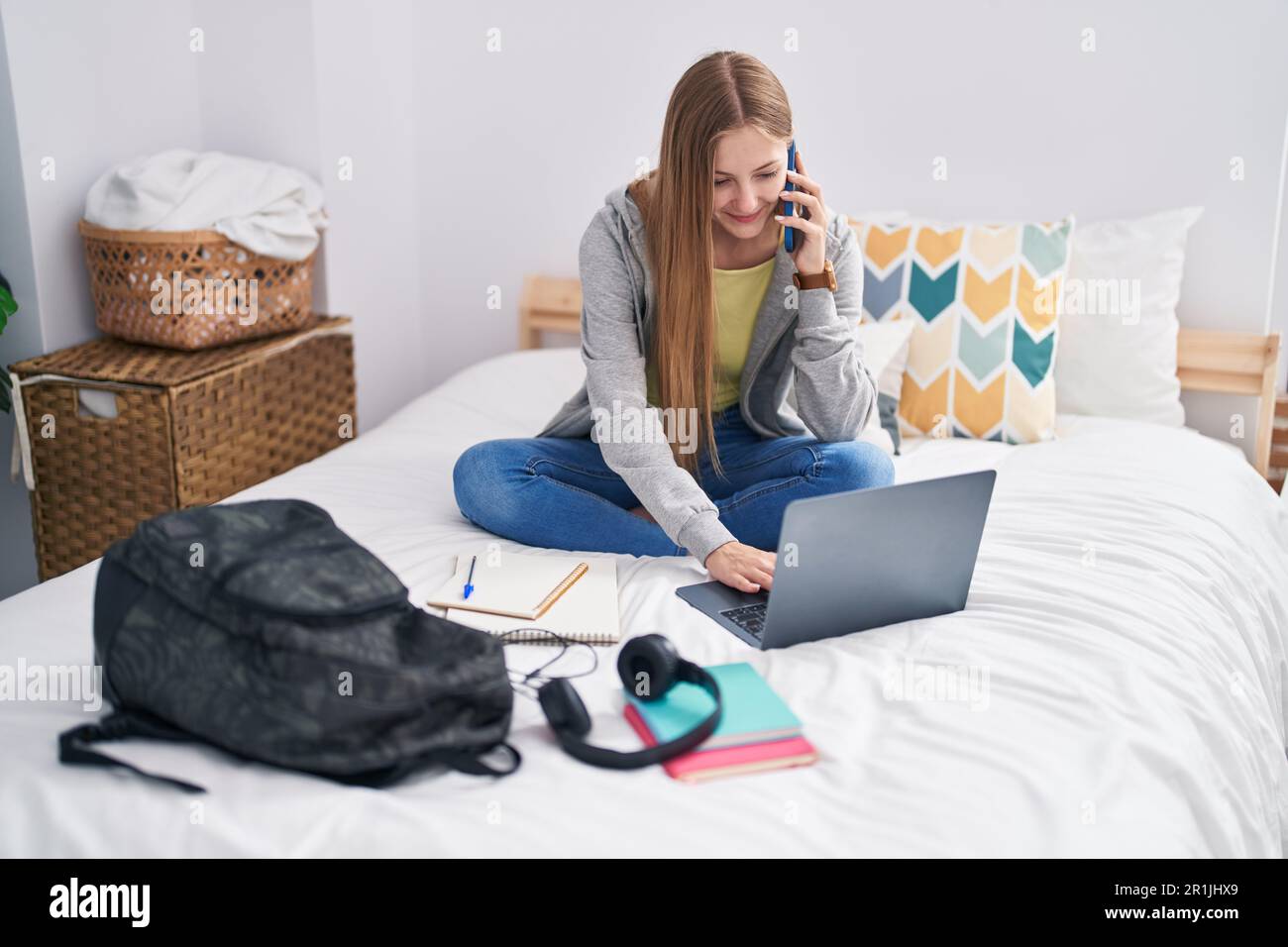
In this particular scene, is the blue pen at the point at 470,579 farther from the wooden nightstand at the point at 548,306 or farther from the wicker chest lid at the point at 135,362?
the wooden nightstand at the point at 548,306

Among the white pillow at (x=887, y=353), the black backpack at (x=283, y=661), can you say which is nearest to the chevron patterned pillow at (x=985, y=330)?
the white pillow at (x=887, y=353)

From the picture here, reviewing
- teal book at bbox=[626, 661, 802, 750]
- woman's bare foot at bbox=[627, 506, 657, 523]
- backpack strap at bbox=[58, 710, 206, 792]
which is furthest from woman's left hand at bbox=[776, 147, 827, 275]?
backpack strap at bbox=[58, 710, 206, 792]

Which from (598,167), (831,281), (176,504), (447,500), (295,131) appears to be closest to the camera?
(831,281)

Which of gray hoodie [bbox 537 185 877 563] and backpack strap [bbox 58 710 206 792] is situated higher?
gray hoodie [bbox 537 185 877 563]

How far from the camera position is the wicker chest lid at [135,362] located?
2000 millimetres

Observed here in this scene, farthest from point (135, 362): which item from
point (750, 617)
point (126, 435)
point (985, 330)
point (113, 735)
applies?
point (985, 330)

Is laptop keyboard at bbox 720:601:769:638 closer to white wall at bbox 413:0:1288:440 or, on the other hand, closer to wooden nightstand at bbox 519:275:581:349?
white wall at bbox 413:0:1288:440

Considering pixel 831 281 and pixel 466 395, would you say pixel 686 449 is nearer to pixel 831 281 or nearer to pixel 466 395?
pixel 831 281

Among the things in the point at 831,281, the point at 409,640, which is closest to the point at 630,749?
the point at 409,640

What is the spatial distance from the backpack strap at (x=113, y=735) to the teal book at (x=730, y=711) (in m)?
0.40

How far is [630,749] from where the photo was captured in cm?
102

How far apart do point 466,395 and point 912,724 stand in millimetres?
1452

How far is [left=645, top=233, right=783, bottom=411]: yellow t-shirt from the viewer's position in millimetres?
1634

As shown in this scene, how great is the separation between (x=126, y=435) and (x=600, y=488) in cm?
94
